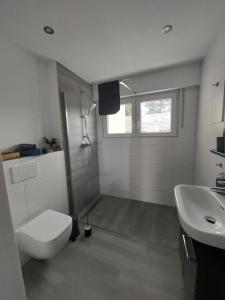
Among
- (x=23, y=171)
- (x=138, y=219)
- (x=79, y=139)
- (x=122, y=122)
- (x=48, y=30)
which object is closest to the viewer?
(x=48, y=30)

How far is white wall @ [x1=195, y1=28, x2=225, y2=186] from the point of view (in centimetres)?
134

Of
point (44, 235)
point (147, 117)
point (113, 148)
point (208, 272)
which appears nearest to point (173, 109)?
point (147, 117)

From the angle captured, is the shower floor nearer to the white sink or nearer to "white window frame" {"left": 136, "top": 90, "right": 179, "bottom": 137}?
the white sink

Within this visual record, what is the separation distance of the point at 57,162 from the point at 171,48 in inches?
79.4

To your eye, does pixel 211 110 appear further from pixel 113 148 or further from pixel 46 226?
pixel 46 226

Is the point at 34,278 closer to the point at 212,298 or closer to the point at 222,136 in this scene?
the point at 212,298

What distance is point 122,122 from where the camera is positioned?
2568mm

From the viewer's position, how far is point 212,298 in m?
0.81

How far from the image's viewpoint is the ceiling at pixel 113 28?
106 centimetres

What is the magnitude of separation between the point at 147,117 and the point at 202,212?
169cm

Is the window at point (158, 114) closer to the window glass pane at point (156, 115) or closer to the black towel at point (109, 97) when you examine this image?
the window glass pane at point (156, 115)

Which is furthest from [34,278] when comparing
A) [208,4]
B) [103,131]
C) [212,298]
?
[208,4]

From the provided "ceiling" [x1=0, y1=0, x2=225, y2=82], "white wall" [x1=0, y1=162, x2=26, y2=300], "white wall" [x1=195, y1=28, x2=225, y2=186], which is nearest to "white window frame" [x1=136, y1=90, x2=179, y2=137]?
"white wall" [x1=195, y1=28, x2=225, y2=186]

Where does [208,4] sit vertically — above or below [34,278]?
above
